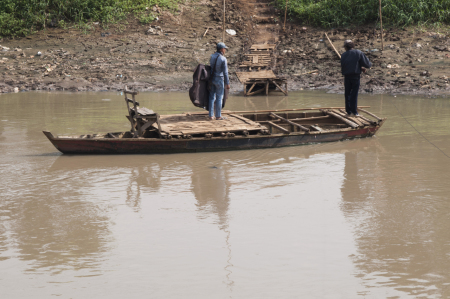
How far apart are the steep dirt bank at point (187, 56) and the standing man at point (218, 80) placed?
921cm

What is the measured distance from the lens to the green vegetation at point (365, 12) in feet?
71.4

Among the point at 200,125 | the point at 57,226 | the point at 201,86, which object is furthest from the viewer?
the point at 201,86

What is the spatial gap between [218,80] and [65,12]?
15.9m

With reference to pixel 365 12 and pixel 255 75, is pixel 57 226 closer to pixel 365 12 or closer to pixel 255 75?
pixel 255 75

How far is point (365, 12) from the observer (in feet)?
74.5

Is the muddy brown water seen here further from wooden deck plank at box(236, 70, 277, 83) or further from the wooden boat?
wooden deck plank at box(236, 70, 277, 83)

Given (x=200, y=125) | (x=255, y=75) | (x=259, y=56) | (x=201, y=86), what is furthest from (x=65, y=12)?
(x=200, y=125)

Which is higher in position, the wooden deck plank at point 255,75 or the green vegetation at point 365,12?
the green vegetation at point 365,12

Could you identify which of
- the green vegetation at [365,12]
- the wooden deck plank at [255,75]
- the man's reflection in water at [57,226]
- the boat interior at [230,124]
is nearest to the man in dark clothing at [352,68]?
the boat interior at [230,124]

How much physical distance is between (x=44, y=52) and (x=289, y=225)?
58.7 ft

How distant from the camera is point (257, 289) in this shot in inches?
174

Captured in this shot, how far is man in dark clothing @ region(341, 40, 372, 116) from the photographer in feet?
35.1

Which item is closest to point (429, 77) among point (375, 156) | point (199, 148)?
point (375, 156)

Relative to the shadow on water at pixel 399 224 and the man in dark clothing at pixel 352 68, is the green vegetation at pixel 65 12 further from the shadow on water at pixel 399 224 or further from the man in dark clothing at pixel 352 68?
the shadow on water at pixel 399 224
